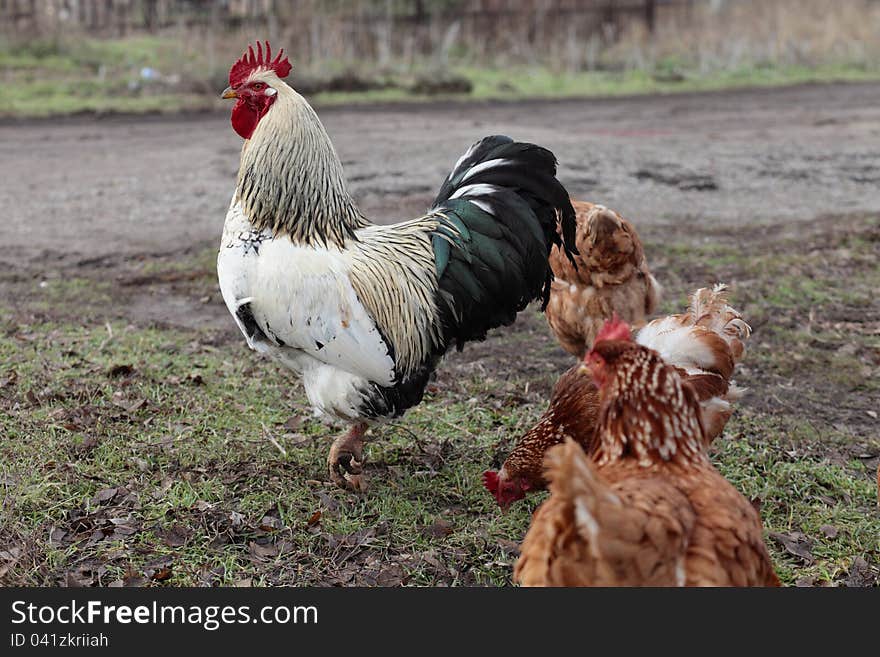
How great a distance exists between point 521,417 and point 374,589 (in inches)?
89.4

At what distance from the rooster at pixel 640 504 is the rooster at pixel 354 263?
4.92 ft

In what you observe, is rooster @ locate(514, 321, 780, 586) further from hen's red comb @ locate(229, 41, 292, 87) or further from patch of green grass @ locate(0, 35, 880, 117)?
patch of green grass @ locate(0, 35, 880, 117)

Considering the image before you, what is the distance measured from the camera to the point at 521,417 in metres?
5.73

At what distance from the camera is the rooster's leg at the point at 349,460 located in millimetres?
4863

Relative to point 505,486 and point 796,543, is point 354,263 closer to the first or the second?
point 505,486

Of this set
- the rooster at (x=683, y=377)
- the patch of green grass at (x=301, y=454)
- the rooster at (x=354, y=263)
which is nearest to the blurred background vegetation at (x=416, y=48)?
the patch of green grass at (x=301, y=454)

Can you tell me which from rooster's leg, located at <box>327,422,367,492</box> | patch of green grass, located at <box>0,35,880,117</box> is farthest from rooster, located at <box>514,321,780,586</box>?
patch of green grass, located at <box>0,35,880,117</box>

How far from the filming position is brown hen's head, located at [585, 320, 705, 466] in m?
3.12

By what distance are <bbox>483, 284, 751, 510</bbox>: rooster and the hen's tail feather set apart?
596mm

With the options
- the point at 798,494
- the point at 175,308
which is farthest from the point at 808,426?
the point at 175,308

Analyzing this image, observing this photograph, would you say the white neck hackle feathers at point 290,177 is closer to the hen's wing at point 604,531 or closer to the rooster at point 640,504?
the rooster at point 640,504

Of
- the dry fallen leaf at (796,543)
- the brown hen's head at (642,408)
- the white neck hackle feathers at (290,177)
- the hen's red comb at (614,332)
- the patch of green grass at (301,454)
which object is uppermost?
the white neck hackle feathers at (290,177)

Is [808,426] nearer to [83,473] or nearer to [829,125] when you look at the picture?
[83,473]

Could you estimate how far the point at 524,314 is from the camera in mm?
7477
